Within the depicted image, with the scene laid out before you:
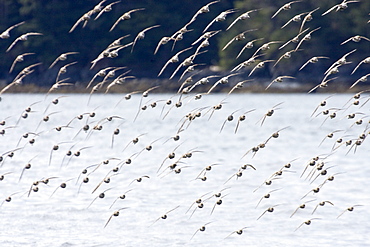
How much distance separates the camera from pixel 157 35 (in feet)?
368

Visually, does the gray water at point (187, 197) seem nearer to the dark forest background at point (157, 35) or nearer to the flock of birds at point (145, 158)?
the flock of birds at point (145, 158)

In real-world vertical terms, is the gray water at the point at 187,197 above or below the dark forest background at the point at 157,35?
above

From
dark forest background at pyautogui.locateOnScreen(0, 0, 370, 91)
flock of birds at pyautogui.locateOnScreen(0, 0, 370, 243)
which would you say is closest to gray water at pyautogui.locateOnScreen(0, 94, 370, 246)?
flock of birds at pyautogui.locateOnScreen(0, 0, 370, 243)

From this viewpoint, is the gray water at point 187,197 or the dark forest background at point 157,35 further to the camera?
the dark forest background at point 157,35

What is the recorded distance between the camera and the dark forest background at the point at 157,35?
109m

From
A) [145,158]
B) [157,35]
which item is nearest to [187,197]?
[145,158]

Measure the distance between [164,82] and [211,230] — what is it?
84.9 metres

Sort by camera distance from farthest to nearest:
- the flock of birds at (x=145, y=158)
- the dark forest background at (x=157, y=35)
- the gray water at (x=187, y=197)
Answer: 1. the dark forest background at (x=157, y=35)
2. the gray water at (x=187, y=197)
3. the flock of birds at (x=145, y=158)

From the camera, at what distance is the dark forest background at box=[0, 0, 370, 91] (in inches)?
4277

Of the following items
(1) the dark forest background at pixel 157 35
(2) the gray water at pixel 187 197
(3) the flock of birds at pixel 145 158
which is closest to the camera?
(3) the flock of birds at pixel 145 158

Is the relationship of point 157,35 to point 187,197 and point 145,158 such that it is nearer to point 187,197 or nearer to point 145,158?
point 145,158

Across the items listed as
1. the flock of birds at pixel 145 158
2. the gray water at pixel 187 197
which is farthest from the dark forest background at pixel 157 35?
the gray water at pixel 187 197

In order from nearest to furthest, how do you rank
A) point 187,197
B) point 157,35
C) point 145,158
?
1. point 187,197
2. point 145,158
3. point 157,35

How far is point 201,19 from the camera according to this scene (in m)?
113
